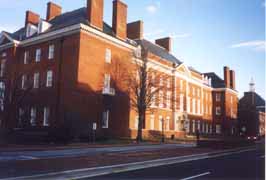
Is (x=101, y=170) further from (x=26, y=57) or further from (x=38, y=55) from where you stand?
(x=26, y=57)

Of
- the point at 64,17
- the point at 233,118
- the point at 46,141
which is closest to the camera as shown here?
the point at 46,141

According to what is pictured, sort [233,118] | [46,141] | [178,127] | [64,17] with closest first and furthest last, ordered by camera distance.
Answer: [46,141] < [64,17] < [178,127] < [233,118]

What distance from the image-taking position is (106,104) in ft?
118

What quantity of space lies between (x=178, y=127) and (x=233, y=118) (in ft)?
88.2

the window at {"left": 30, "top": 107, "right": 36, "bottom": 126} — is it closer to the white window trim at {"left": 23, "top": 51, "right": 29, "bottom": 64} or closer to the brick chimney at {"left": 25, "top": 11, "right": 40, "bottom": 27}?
the white window trim at {"left": 23, "top": 51, "right": 29, "bottom": 64}

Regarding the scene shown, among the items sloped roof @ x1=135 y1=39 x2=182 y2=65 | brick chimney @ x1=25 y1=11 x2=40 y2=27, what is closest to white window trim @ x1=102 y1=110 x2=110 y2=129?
sloped roof @ x1=135 y1=39 x2=182 y2=65

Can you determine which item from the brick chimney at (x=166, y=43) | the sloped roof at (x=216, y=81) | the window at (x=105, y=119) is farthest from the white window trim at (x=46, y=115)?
the sloped roof at (x=216, y=81)

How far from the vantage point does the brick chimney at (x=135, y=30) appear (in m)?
50.2

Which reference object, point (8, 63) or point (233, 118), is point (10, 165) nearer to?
point (8, 63)

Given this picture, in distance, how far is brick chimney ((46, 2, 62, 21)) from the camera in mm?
41688

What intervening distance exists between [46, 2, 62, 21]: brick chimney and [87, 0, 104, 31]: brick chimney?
30.8 ft

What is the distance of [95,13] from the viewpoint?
34969mm

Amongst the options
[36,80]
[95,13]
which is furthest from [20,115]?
[95,13]

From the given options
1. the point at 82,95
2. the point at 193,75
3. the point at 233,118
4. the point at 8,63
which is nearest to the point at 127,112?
the point at 82,95
